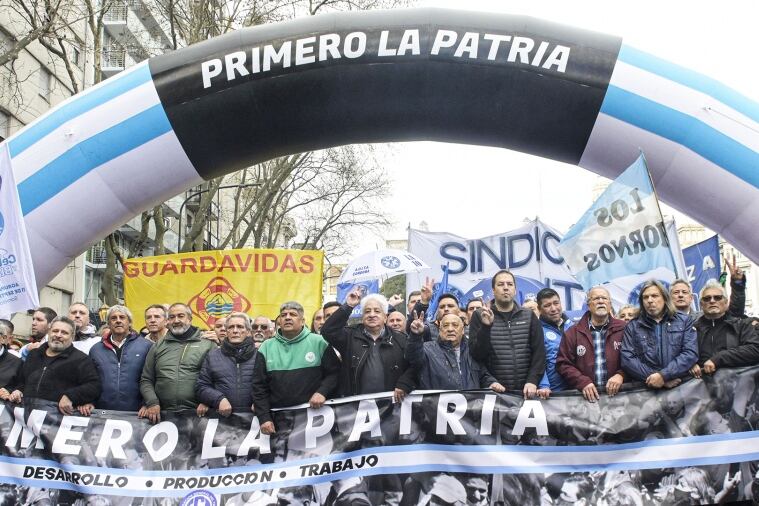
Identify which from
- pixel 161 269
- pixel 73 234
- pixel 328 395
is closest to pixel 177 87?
pixel 73 234

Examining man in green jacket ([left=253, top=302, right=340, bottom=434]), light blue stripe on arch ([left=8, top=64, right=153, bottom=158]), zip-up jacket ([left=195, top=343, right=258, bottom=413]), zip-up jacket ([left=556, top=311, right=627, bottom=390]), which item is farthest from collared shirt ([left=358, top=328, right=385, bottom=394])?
light blue stripe on arch ([left=8, top=64, right=153, bottom=158])

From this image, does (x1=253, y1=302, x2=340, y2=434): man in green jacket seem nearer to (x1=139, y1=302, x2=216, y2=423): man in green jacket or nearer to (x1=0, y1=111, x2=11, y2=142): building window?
(x1=139, y1=302, x2=216, y2=423): man in green jacket

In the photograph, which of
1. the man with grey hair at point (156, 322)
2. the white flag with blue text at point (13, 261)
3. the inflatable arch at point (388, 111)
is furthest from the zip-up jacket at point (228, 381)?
the inflatable arch at point (388, 111)

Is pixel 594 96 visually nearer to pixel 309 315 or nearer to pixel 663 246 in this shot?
pixel 663 246

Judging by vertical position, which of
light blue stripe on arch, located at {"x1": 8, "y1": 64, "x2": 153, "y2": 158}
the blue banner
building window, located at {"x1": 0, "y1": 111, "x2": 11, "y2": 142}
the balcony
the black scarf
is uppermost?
the balcony

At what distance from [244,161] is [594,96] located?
3089 mm

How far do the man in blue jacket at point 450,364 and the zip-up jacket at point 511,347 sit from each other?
9 centimetres

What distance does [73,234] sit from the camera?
671 centimetres

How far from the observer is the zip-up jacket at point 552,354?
18.6ft

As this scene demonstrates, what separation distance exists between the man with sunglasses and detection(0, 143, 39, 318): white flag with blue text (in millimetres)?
4898

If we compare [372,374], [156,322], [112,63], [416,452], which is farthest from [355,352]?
[112,63]

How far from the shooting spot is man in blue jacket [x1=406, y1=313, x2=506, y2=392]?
5520 millimetres

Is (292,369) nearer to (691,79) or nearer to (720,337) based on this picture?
(720,337)

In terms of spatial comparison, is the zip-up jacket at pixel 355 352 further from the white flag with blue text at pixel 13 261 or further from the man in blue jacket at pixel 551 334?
the white flag with blue text at pixel 13 261
